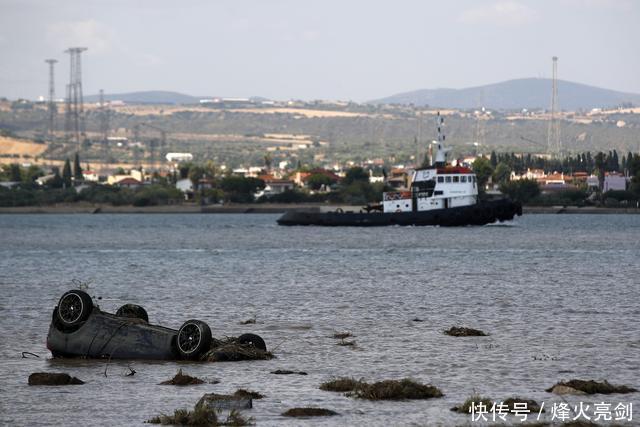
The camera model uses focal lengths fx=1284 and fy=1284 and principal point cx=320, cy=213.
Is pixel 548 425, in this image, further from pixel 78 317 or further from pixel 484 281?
pixel 484 281

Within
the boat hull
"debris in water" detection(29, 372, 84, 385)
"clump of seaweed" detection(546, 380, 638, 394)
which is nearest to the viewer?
"clump of seaweed" detection(546, 380, 638, 394)

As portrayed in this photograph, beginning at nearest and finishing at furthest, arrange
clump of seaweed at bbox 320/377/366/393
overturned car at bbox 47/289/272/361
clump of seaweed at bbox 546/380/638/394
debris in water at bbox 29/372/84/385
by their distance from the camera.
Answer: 1. clump of seaweed at bbox 546/380/638/394
2. clump of seaweed at bbox 320/377/366/393
3. debris in water at bbox 29/372/84/385
4. overturned car at bbox 47/289/272/361

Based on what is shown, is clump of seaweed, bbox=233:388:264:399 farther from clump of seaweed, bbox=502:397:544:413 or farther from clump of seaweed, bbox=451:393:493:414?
clump of seaweed, bbox=502:397:544:413

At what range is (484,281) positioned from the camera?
64.4m

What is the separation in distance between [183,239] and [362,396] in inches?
4214

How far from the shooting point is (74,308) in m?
31.5

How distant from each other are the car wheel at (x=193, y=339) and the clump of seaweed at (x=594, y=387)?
337 inches

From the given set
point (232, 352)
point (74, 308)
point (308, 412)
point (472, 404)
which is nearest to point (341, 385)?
point (308, 412)

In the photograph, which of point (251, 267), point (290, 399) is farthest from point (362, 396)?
point (251, 267)

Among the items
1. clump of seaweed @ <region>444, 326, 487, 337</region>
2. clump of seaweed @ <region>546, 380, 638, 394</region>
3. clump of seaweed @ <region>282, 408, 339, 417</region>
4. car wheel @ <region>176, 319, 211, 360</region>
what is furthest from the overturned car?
clump of seaweed @ <region>546, 380, 638, 394</region>

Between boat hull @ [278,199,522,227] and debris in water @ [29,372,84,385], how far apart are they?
110 metres

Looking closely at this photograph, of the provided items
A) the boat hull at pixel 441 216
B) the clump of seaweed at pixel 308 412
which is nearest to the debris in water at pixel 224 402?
the clump of seaweed at pixel 308 412

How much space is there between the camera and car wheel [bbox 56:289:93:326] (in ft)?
103

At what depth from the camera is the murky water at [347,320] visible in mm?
26547
